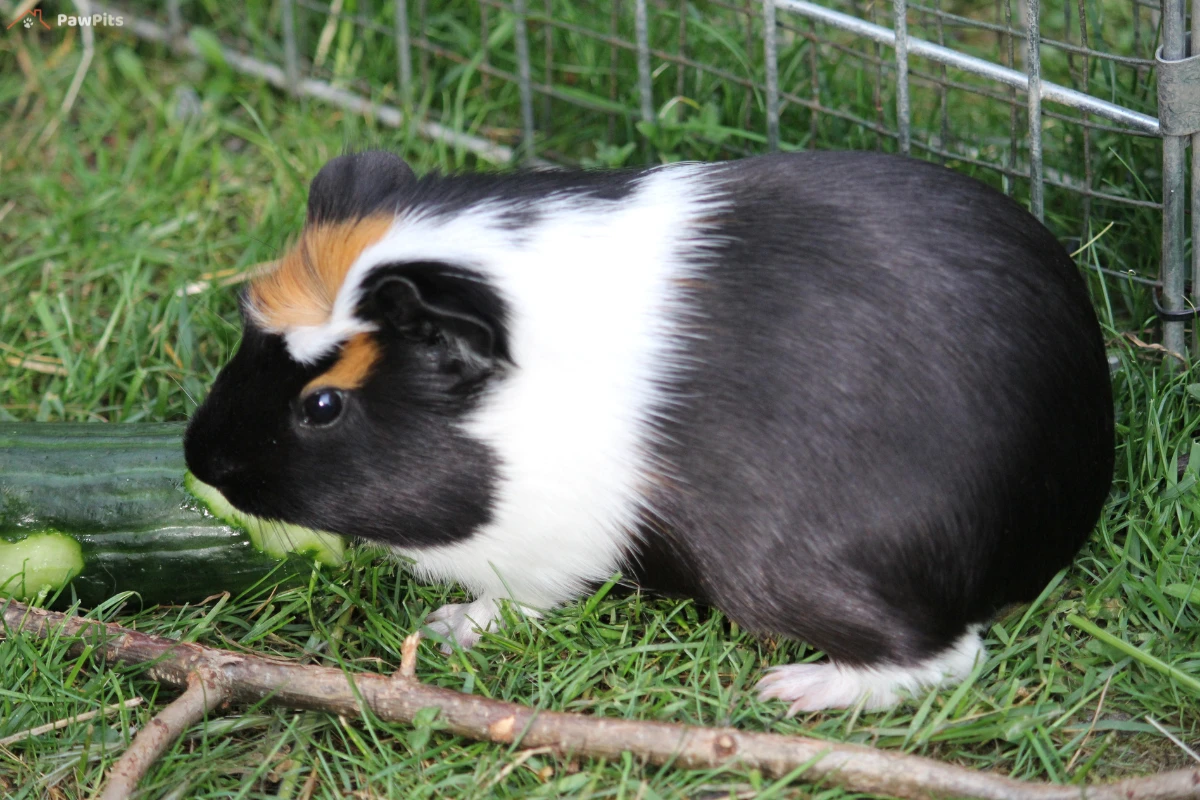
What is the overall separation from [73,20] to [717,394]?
3.19 metres

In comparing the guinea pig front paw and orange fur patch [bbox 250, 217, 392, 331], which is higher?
orange fur patch [bbox 250, 217, 392, 331]

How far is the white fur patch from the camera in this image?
231cm

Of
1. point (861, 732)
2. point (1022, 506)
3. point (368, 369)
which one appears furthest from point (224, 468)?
point (1022, 506)

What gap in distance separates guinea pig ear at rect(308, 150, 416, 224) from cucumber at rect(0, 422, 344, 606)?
608 millimetres

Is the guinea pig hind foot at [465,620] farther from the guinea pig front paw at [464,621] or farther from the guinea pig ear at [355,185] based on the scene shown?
the guinea pig ear at [355,185]

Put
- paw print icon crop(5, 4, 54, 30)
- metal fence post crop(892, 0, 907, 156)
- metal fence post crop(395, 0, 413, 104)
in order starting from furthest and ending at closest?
paw print icon crop(5, 4, 54, 30) < metal fence post crop(395, 0, 413, 104) < metal fence post crop(892, 0, 907, 156)

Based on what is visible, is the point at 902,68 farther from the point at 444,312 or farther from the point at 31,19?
the point at 31,19

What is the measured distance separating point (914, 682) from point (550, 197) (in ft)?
3.56

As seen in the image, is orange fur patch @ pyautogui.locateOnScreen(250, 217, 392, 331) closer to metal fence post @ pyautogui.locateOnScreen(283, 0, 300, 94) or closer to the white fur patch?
the white fur patch

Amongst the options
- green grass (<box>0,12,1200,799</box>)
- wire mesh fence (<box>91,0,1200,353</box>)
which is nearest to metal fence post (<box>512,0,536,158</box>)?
wire mesh fence (<box>91,0,1200,353</box>)

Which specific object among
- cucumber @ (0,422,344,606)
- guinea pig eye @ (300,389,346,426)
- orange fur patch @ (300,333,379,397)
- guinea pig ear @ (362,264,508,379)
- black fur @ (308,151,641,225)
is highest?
black fur @ (308,151,641,225)

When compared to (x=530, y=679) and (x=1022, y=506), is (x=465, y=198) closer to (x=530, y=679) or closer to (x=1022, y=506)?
(x=530, y=679)

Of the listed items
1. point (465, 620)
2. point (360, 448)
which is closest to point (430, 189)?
point (360, 448)

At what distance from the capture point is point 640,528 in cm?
242
